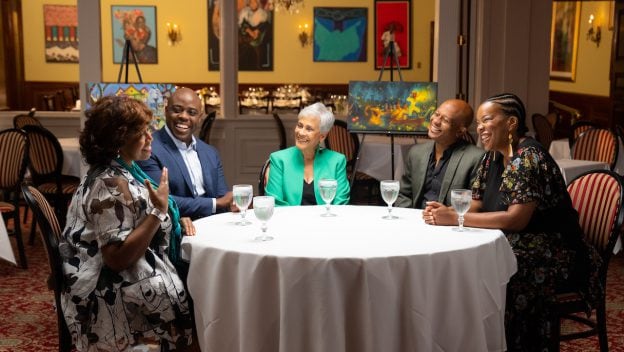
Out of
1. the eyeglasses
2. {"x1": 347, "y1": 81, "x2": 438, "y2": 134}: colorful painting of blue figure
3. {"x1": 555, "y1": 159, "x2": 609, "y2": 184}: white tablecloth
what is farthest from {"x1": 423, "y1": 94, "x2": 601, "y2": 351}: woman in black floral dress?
{"x1": 555, "y1": 159, "x2": 609, "y2": 184}: white tablecloth

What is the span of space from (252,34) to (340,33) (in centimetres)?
168

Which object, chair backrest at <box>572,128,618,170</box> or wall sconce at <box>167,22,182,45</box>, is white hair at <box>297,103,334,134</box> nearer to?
chair backrest at <box>572,128,618,170</box>

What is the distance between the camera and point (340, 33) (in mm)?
14430

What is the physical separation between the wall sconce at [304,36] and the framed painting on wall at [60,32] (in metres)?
4.13

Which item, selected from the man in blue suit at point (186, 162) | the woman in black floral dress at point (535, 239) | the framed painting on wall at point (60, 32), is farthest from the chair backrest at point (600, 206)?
the framed painting on wall at point (60, 32)

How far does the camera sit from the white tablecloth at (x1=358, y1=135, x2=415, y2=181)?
701 centimetres

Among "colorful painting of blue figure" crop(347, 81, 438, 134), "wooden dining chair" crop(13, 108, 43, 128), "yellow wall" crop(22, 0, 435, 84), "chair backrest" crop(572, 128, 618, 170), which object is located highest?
"yellow wall" crop(22, 0, 435, 84)

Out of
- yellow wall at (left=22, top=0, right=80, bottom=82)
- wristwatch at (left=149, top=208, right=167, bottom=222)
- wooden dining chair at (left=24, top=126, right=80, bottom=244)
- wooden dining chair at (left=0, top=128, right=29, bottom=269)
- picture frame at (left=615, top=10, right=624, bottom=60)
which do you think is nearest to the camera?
wristwatch at (left=149, top=208, right=167, bottom=222)

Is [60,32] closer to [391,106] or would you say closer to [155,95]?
[155,95]

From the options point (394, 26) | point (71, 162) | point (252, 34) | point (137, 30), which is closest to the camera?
point (71, 162)

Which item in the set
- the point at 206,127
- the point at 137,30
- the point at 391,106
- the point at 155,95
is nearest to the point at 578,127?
the point at 391,106

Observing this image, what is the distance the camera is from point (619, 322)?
14.0 ft

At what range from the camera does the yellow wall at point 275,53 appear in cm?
1417

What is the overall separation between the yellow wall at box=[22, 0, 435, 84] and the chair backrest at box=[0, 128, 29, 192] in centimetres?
851
